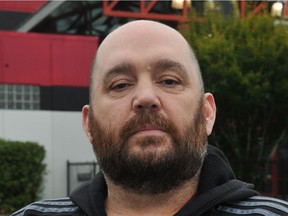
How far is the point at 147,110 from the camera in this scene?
180cm

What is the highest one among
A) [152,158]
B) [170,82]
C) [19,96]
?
[170,82]

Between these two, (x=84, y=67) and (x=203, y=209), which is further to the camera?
(x=84, y=67)

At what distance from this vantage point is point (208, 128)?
2.00 m

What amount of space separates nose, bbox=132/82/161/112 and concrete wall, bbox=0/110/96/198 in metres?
18.4

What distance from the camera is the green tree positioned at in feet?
54.5

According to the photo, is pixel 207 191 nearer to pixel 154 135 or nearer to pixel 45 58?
pixel 154 135

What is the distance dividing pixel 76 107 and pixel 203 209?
19260mm

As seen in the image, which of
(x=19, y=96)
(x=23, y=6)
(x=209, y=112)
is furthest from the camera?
(x=23, y=6)

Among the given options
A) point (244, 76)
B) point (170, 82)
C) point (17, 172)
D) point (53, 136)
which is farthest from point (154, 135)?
point (53, 136)

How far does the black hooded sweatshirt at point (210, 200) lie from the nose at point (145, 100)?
30cm

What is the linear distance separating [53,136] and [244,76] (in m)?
6.97

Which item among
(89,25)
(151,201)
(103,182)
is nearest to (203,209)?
(151,201)

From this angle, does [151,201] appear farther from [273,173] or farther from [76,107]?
[273,173]

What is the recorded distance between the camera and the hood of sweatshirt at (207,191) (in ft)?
6.04
